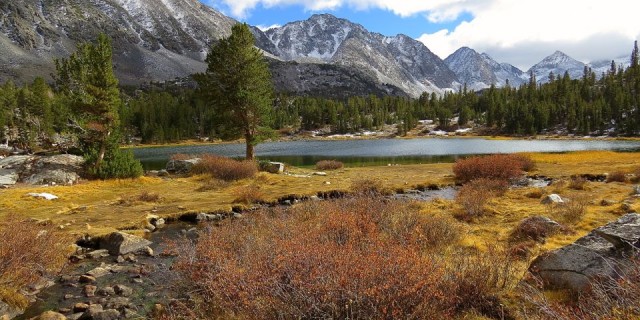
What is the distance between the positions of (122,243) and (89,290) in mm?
4377

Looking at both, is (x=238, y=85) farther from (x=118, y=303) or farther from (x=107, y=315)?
(x=107, y=315)

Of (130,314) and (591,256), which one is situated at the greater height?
(591,256)

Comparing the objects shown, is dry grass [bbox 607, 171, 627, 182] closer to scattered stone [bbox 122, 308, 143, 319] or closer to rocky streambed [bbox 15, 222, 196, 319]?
rocky streambed [bbox 15, 222, 196, 319]

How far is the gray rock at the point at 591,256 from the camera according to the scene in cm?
797

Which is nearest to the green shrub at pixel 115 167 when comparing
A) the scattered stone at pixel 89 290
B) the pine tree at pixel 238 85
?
the pine tree at pixel 238 85

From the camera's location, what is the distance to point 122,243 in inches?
627

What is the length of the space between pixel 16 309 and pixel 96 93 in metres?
30.5

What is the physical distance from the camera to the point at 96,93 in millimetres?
36406

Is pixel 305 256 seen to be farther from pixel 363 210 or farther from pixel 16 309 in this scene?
pixel 16 309

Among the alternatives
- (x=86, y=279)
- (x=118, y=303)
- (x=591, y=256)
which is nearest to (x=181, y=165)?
(x=86, y=279)

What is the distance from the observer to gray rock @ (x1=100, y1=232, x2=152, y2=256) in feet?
51.9

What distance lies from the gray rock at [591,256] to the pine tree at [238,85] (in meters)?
35.3

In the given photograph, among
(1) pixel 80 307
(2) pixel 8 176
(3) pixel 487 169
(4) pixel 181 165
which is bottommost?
(1) pixel 80 307

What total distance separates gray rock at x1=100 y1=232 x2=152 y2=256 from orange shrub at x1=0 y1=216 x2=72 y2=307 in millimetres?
1821
